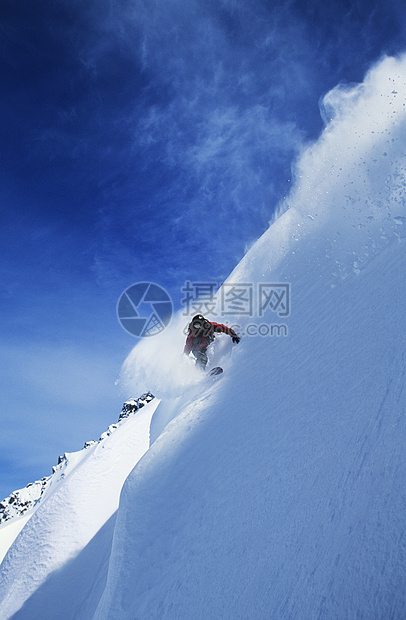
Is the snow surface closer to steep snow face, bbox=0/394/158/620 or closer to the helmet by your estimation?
steep snow face, bbox=0/394/158/620

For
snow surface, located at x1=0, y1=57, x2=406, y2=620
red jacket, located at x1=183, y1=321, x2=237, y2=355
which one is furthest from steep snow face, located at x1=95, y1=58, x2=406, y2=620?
red jacket, located at x1=183, y1=321, x2=237, y2=355

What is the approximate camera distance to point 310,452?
9.76ft

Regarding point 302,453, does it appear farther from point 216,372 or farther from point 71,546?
point 71,546

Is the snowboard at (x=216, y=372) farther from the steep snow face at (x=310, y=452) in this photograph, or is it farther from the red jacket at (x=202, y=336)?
the red jacket at (x=202, y=336)

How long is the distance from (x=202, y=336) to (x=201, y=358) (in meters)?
0.50

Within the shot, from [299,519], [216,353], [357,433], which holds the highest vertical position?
[216,353]

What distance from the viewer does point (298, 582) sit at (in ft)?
7.72

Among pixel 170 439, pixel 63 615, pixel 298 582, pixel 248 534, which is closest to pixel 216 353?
pixel 170 439

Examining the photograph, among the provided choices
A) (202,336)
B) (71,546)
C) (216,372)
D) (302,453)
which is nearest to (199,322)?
(202,336)

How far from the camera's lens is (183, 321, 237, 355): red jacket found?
689 cm

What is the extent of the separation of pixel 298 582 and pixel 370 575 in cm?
58

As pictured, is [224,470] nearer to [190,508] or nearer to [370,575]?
[190,508]

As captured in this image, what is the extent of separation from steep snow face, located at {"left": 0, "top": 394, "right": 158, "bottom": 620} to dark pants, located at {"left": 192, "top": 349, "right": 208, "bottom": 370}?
14.7 ft

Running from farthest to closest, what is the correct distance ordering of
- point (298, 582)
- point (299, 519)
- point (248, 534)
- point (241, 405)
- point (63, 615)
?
1. point (63, 615)
2. point (241, 405)
3. point (248, 534)
4. point (299, 519)
5. point (298, 582)
